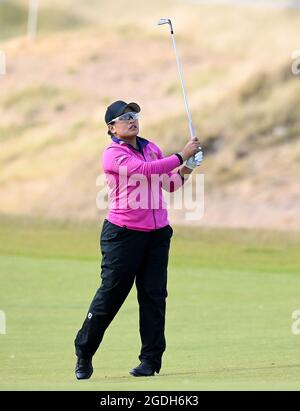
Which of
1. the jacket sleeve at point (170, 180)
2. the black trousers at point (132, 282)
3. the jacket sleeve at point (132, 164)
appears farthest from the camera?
the jacket sleeve at point (170, 180)

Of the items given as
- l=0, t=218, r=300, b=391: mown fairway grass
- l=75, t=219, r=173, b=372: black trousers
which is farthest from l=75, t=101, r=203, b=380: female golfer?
l=0, t=218, r=300, b=391: mown fairway grass

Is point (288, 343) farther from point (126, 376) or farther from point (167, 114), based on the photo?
point (167, 114)

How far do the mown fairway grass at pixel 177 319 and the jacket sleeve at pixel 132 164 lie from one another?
1354mm

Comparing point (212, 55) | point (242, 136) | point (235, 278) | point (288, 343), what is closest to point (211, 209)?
point (242, 136)

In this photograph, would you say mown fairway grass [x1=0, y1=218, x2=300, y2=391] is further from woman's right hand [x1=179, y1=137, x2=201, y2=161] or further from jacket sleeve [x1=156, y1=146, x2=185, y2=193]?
woman's right hand [x1=179, y1=137, x2=201, y2=161]

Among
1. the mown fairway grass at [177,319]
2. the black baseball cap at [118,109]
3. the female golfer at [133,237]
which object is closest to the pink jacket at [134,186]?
the female golfer at [133,237]

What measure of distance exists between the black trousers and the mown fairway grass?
0.24 meters

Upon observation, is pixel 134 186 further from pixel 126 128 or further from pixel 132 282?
pixel 132 282

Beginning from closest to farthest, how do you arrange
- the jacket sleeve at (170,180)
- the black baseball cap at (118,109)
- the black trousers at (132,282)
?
the black trousers at (132,282), the black baseball cap at (118,109), the jacket sleeve at (170,180)

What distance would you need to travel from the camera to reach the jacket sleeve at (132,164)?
862cm

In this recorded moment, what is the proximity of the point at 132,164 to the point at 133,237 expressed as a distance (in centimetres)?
49

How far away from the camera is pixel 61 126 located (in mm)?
37625

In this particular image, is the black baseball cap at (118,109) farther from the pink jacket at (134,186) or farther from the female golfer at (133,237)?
the pink jacket at (134,186)

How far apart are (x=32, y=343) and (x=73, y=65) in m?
31.9
